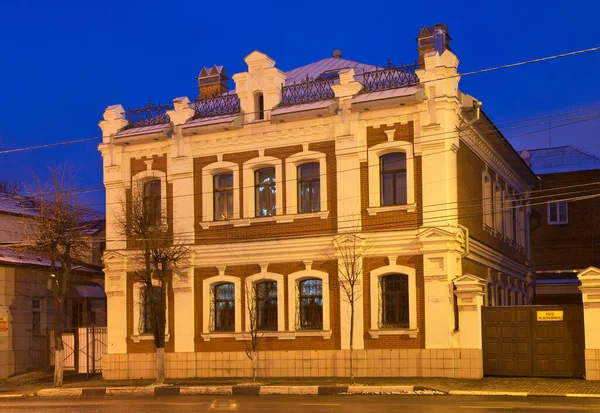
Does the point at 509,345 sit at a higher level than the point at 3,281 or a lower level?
lower

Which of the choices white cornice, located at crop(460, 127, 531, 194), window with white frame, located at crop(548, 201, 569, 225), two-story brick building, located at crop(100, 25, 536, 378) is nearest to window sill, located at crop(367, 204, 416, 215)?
two-story brick building, located at crop(100, 25, 536, 378)

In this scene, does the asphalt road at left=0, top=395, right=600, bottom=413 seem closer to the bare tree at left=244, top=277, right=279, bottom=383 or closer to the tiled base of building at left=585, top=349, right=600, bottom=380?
the tiled base of building at left=585, top=349, right=600, bottom=380

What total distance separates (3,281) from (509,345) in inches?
716

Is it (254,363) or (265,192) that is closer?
(254,363)

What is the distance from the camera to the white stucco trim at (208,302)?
28.8 m

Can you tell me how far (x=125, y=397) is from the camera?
24.5 metres

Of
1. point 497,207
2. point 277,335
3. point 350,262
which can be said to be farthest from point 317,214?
point 497,207

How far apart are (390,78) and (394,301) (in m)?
6.92

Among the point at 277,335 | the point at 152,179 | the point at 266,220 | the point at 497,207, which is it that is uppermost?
the point at 152,179

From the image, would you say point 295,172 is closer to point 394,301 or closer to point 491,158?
point 394,301

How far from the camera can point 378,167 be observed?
2705 centimetres

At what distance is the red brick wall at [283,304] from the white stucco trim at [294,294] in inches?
4.6

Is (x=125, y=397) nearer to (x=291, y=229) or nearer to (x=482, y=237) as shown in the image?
(x=291, y=229)

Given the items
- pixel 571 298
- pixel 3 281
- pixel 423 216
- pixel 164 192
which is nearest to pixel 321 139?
pixel 423 216
